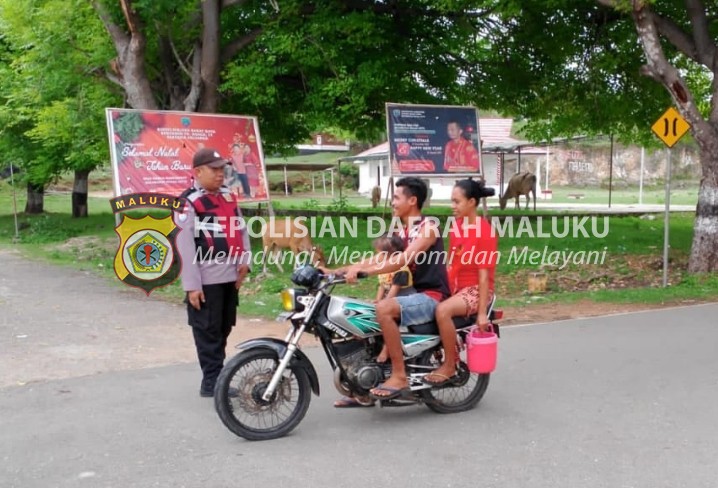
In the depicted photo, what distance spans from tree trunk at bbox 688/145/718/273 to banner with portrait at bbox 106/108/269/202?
7.60 meters

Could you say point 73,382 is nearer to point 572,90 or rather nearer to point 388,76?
Result: point 388,76

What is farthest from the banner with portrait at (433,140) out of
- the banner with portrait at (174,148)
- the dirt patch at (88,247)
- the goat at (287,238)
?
the dirt patch at (88,247)

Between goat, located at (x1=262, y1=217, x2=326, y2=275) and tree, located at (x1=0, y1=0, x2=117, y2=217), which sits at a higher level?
tree, located at (x1=0, y1=0, x2=117, y2=217)

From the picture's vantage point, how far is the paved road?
14.6 feet

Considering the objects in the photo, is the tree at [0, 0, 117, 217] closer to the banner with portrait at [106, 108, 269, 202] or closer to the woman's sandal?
the banner with portrait at [106, 108, 269, 202]

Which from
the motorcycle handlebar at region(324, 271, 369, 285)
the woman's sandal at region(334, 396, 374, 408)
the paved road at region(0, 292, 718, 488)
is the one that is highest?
the motorcycle handlebar at region(324, 271, 369, 285)

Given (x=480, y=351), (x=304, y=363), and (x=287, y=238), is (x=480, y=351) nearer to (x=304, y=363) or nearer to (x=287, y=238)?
(x=304, y=363)

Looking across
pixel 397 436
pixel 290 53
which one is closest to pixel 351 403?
pixel 397 436

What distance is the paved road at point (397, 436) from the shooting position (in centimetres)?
445

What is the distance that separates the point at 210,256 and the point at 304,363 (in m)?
1.20

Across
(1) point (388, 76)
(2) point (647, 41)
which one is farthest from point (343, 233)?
(2) point (647, 41)

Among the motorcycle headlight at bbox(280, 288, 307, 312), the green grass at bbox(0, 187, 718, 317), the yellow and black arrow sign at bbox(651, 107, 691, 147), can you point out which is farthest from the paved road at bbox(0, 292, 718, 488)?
the yellow and black arrow sign at bbox(651, 107, 691, 147)

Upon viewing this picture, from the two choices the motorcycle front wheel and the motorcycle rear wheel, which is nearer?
the motorcycle front wheel

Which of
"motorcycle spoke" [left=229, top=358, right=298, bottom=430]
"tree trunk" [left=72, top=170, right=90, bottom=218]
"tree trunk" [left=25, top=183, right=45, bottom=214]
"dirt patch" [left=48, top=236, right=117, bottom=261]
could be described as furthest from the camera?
"tree trunk" [left=25, top=183, right=45, bottom=214]
